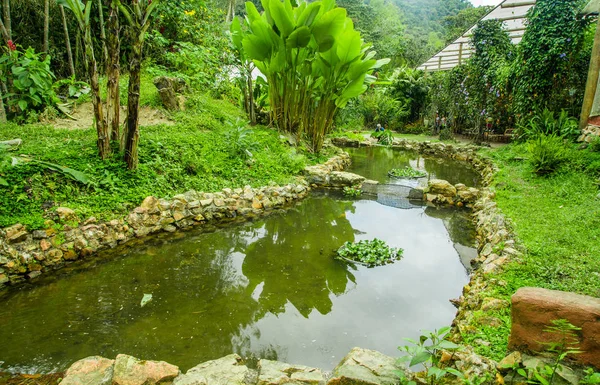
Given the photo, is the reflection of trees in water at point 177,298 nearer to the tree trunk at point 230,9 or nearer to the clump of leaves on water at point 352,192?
the clump of leaves on water at point 352,192

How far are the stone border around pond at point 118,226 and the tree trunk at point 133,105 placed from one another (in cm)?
73

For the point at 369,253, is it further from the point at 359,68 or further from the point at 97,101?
the point at 359,68

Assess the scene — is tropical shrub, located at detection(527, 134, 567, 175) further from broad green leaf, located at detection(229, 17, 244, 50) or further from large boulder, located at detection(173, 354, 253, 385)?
broad green leaf, located at detection(229, 17, 244, 50)

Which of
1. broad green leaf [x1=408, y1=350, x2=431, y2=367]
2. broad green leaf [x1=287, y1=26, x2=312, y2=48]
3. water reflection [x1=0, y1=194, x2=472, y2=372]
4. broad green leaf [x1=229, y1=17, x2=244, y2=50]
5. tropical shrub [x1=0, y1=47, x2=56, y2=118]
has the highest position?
broad green leaf [x1=229, y1=17, x2=244, y2=50]

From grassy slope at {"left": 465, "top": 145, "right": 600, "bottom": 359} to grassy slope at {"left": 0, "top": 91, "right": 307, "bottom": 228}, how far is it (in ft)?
13.5

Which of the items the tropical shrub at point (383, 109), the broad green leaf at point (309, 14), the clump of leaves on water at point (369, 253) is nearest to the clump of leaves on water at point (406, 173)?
the broad green leaf at point (309, 14)

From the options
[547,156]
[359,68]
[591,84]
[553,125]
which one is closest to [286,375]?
[547,156]

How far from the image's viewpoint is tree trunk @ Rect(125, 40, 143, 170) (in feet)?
15.1

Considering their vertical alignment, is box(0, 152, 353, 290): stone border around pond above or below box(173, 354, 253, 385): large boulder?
Answer: above

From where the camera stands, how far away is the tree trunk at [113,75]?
445 centimetres

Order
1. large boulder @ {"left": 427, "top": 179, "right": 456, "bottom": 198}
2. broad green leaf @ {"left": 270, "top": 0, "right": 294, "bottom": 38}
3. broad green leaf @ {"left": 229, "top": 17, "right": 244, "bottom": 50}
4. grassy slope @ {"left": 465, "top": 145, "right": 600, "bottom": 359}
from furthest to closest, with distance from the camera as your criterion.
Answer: broad green leaf @ {"left": 229, "top": 17, "right": 244, "bottom": 50} → broad green leaf @ {"left": 270, "top": 0, "right": 294, "bottom": 38} → large boulder @ {"left": 427, "top": 179, "right": 456, "bottom": 198} → grassy slope @ {"left": 465, "top": 145, "right": 600, "bottom": 359}

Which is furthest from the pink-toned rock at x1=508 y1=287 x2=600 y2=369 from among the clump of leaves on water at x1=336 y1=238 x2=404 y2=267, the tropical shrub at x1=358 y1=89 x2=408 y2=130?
the tropical shrub at x1=358 y1=89 x2=408 y2=130

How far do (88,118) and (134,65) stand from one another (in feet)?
10.1

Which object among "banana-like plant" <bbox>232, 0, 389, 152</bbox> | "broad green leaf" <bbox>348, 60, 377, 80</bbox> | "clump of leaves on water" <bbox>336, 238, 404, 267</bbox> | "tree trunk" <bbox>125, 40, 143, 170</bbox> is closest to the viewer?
"clump of leaves on water" <bbox>336, 238, 404, 267</bbox>
